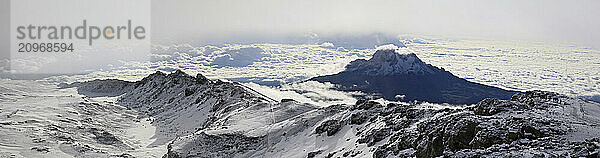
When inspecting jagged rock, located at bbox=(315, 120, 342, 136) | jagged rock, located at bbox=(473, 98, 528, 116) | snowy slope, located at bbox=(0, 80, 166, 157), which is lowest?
snowy slope, located at bbox=(0, 80, 166, 157)

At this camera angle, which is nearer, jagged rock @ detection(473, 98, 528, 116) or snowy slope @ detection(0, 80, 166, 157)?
jagged rock @ detection(473, 98, 528, 116)

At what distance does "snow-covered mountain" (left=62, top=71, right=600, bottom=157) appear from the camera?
21656 millimetres

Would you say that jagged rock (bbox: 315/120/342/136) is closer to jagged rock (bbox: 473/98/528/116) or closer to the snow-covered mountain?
the snow-covered mountain

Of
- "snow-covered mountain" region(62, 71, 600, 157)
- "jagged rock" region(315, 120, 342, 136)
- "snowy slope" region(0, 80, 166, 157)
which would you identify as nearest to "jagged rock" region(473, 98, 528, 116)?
"snow-covered mountain" region(62, 71, 600, 157)

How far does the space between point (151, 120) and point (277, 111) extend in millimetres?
40032

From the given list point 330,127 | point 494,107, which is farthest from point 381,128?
point 494,107

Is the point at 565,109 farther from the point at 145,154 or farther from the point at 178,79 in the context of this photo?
the point at 178,79

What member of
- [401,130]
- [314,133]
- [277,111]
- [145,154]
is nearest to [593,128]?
[401,130]

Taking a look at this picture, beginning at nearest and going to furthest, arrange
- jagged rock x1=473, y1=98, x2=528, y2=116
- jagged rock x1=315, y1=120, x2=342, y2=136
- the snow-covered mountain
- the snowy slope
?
the snow-covered mountain
jagged rock x1=473, y1=98, x2=528, y2=116
jagged rock x1=315, y1=120, x2=342, y2=136
the snowy slope

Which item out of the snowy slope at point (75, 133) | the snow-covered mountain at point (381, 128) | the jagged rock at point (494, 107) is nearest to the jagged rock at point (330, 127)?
the snow-covered mountain at point (381, 128)

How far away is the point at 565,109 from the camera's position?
92.5 feet

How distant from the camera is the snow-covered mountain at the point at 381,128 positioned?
21.7 meters

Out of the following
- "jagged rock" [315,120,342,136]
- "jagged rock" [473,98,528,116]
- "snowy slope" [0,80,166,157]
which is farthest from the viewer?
"snowy slope" [0,80,166,157]

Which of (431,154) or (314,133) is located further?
(314,133)
